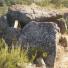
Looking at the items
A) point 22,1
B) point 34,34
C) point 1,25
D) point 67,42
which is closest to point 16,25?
point 1,25

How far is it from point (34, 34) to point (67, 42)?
189 cm

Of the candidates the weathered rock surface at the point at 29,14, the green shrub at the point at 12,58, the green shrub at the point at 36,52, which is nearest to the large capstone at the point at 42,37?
the green shrub at the point at 36,52

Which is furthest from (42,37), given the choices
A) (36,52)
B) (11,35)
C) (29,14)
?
(29,14)

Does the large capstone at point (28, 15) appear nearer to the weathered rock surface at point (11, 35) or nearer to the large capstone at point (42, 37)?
the weathered rock surface at point (11, 35)

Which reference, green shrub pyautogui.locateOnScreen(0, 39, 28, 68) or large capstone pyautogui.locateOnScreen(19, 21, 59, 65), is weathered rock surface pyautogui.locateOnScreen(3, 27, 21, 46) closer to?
large capstone pyautogui.locateOnScreen(19, 21, 59, 65)

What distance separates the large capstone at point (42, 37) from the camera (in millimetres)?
6995

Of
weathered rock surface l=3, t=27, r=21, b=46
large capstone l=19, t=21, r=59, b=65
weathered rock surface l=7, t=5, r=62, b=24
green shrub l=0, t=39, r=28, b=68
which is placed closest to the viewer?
green shrub l=0, t=39, r=28, b=68

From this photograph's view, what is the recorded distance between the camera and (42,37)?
7.23m

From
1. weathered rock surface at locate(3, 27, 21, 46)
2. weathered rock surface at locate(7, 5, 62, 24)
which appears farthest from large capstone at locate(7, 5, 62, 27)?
weathered rock surface at locate(3, 27, 21, 46)

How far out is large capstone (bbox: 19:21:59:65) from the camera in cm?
700

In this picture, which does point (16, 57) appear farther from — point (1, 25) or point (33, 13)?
point (33, 13)

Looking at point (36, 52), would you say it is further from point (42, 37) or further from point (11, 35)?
point (11, 35)

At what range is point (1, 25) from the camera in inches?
320

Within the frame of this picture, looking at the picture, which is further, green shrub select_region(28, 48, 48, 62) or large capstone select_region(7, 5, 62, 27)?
large capstone select_region(7, 5, 62, 27)
